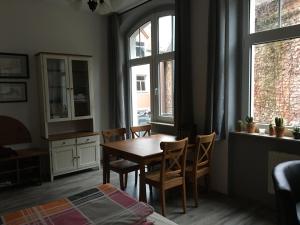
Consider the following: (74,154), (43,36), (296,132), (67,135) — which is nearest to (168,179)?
(296,132)

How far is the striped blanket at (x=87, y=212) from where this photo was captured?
4.41 feet

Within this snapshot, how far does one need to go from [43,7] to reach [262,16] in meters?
3.23

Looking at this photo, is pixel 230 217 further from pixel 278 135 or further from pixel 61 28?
pixel 61 28

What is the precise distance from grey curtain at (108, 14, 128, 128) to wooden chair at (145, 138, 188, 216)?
6.58ft

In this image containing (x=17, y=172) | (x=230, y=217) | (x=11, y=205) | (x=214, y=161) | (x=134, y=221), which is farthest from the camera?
(x=17, y=172)

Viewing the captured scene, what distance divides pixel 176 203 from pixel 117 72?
257 centimetres

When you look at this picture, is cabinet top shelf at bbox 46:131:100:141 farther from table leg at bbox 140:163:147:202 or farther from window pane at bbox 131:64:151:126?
table leg at bbox 140:163:147:202

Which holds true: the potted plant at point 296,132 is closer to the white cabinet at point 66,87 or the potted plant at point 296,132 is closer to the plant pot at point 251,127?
the plant pot at point 251,127

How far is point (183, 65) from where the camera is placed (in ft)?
10.9

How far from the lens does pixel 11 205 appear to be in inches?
118

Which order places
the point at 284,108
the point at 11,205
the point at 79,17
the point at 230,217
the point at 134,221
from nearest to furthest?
the point at 134,221 < the point at 230,217 < the point at 284,108 < the point at 11,205 < the point at 79,17

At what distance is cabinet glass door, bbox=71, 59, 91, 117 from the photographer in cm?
414

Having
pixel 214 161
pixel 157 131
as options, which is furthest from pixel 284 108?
pixel 157 131

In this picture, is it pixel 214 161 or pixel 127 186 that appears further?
pixel 127 186
